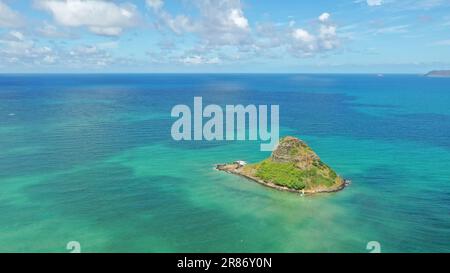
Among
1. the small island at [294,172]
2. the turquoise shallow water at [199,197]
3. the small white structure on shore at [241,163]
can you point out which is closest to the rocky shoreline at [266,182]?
the small island at [294,172]

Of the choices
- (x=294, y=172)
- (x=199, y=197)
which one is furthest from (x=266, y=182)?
(x=199, y=197)

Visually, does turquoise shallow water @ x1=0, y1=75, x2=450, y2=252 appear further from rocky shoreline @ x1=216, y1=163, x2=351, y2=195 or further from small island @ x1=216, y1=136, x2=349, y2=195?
small island @ x1=216, y1=136, x2=349, y2=195

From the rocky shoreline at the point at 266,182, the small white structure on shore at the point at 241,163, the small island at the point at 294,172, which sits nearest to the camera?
the rocky shoreline at the point at 266,182

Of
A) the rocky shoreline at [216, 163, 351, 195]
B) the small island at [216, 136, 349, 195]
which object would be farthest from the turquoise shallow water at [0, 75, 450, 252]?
the small island at [216, 136, 349, 195]

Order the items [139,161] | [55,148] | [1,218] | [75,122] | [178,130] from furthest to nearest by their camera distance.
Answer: [75,122] → [178,130] → [55,148] → [139,161] → [1,218]

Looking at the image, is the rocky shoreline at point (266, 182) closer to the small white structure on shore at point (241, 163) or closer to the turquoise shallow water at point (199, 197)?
the small white structure on shore at point (241, 163)

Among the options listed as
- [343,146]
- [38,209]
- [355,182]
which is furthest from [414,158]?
[38,209]

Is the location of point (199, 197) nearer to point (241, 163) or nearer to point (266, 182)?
point (266, 182)
